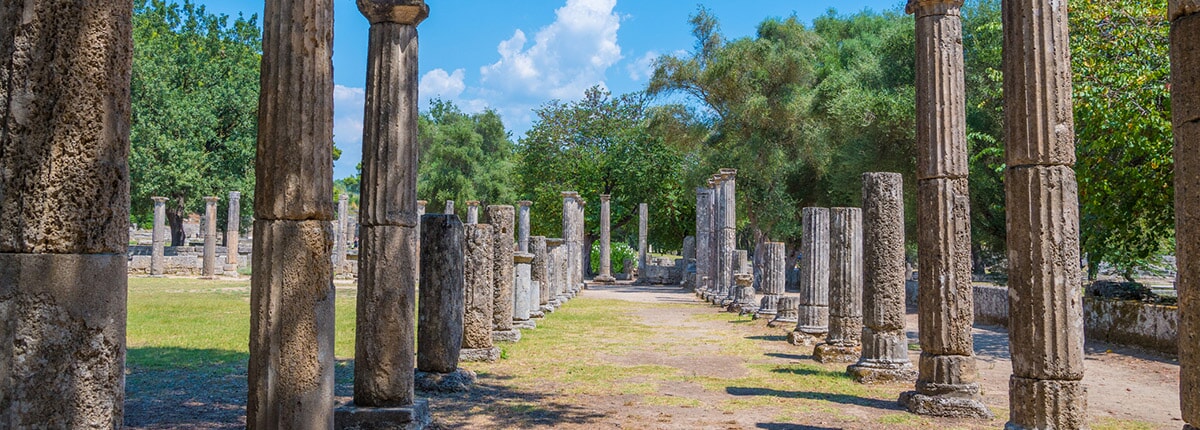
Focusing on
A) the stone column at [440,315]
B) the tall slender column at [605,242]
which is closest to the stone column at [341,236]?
the tall slender column at [605,242]

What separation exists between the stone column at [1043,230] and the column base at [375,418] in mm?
4588

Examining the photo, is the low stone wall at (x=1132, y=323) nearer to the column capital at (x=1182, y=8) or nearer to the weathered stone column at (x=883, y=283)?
the weathered stone column at (x=883, y=283)

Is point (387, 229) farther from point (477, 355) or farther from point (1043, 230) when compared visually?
point (477, 355)

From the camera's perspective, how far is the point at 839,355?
12523 mm

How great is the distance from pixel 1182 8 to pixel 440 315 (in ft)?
24.3

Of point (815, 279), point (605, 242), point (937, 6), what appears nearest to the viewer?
point (937, 6)

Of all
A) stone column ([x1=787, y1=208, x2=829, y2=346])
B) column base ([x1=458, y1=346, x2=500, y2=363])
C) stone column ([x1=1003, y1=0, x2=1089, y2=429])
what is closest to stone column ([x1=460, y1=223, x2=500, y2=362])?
column base ([x1=458, y1=346, x2=500, y2=363])

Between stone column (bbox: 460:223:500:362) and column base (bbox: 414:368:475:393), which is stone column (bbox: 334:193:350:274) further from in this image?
column base (bbox: 414:368:475:393)

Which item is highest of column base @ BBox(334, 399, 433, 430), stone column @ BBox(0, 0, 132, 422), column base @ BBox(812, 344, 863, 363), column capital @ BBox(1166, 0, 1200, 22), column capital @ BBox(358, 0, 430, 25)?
column capital @ BBox(358, 0, 430, 25)

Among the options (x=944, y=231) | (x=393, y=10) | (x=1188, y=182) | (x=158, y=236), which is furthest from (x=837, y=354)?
(x=158, y=236)

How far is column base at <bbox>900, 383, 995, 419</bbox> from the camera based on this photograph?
814 centimetres

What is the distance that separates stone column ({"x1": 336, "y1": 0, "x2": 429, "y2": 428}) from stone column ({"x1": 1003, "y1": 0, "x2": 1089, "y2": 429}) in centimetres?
457

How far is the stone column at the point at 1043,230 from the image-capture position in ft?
20.4

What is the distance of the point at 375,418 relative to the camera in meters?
6.61
